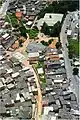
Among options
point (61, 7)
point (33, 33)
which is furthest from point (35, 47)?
point (61, 7)

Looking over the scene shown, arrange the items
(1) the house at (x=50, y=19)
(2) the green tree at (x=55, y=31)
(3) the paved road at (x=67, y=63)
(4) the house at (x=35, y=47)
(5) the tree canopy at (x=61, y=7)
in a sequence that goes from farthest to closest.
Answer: (5) the tree canopy at (x=61, y=7) < (1) the house at (x=50, y=19) < (2) the green tree at (x=55, y=31) < (4) the house at (x=35, y=47) < (3) the paved road at (x=67, y=63)

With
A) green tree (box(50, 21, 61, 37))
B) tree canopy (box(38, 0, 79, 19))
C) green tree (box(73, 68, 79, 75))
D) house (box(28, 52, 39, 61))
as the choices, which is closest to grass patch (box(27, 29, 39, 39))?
green tree (box(50, 21, 61, 37))

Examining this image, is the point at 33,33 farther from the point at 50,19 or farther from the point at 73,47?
the point at 73,47

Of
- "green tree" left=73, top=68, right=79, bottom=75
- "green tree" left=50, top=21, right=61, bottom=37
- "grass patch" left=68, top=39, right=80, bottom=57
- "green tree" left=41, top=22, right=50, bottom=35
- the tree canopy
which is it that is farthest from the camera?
the tree canopy

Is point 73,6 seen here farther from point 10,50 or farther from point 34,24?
point 10,50

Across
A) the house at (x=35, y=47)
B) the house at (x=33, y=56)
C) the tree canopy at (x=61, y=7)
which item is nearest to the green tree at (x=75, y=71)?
the house at (x=33, y=56)

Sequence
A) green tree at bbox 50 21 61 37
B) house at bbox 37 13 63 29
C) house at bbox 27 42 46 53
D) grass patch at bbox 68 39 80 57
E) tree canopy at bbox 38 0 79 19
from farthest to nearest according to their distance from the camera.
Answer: tree canopy at bbox 38 0 79 19, house at bbox 37 13 63 29, green tree at bbox 50 21 61 37, house at bbox 27 42 46 53, grass patch at bbox 68 39 80 57

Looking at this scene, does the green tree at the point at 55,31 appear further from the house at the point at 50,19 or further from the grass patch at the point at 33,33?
the grass patch at the point at 33,33

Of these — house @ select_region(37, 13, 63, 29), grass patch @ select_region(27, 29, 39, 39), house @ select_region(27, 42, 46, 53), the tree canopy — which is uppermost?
the tree canopy

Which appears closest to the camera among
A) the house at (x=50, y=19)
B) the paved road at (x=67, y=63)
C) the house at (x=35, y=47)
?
the paved road at (x=67, y=63)

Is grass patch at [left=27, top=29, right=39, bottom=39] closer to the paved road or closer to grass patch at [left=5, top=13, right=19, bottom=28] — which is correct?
grass patch at [left=5, top=13, right=19, bottom=28]

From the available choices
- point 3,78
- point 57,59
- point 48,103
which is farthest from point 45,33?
point 48,103
